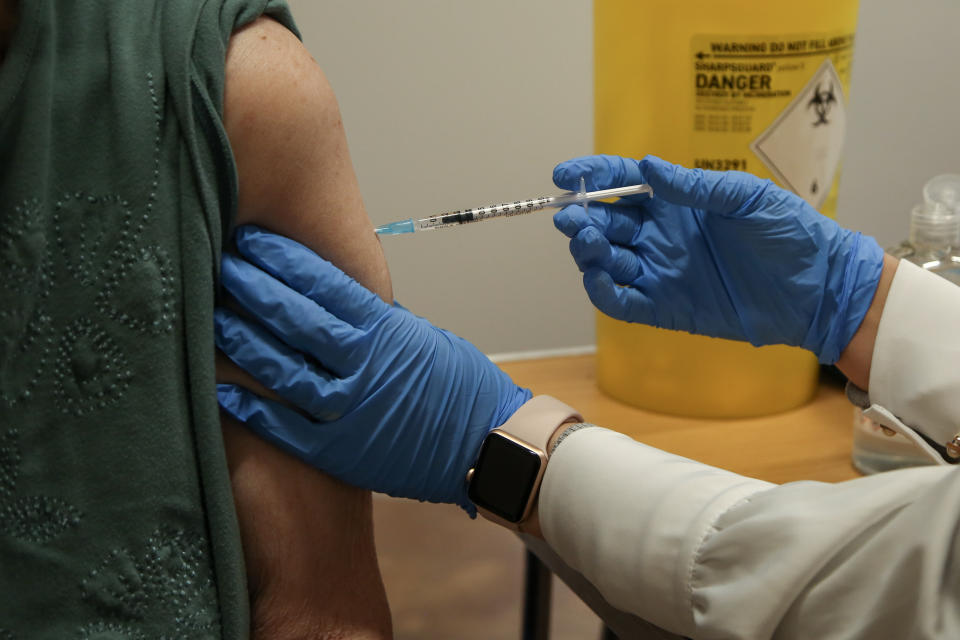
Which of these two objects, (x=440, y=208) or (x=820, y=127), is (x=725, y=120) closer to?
(x=820, y=127)

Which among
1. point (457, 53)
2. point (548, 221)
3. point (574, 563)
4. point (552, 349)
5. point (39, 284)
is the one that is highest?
point (457, 53)

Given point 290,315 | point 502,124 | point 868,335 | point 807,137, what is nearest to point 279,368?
point 290,315

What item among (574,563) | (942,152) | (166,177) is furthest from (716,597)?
(942,152)

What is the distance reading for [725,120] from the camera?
1.29 meters

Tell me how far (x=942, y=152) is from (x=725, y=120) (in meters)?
1.04

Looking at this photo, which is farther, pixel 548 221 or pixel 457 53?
pixel 548 221

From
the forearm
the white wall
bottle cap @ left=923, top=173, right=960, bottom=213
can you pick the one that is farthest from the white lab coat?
the white wall

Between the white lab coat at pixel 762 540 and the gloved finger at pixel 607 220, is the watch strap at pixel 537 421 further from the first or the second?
the gloved finger at pixel 607 220

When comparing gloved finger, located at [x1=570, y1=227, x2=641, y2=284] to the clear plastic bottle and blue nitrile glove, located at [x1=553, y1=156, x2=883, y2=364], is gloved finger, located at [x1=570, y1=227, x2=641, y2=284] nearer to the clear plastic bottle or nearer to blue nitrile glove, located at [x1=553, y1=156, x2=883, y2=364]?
blue nitrile glove, located at [x1=553, y1=156, x2=883, y2=364]

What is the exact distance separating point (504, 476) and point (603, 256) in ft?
1.07

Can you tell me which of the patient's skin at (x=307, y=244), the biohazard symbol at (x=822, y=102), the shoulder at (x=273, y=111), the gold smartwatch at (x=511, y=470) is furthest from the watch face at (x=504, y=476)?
the biohazard symbol at (x=822, y=102)

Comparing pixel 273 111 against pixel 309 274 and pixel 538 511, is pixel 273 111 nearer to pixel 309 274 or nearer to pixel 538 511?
pixel 309 274

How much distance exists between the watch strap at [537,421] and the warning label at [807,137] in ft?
1.89

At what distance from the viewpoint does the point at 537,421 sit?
3.22ft
